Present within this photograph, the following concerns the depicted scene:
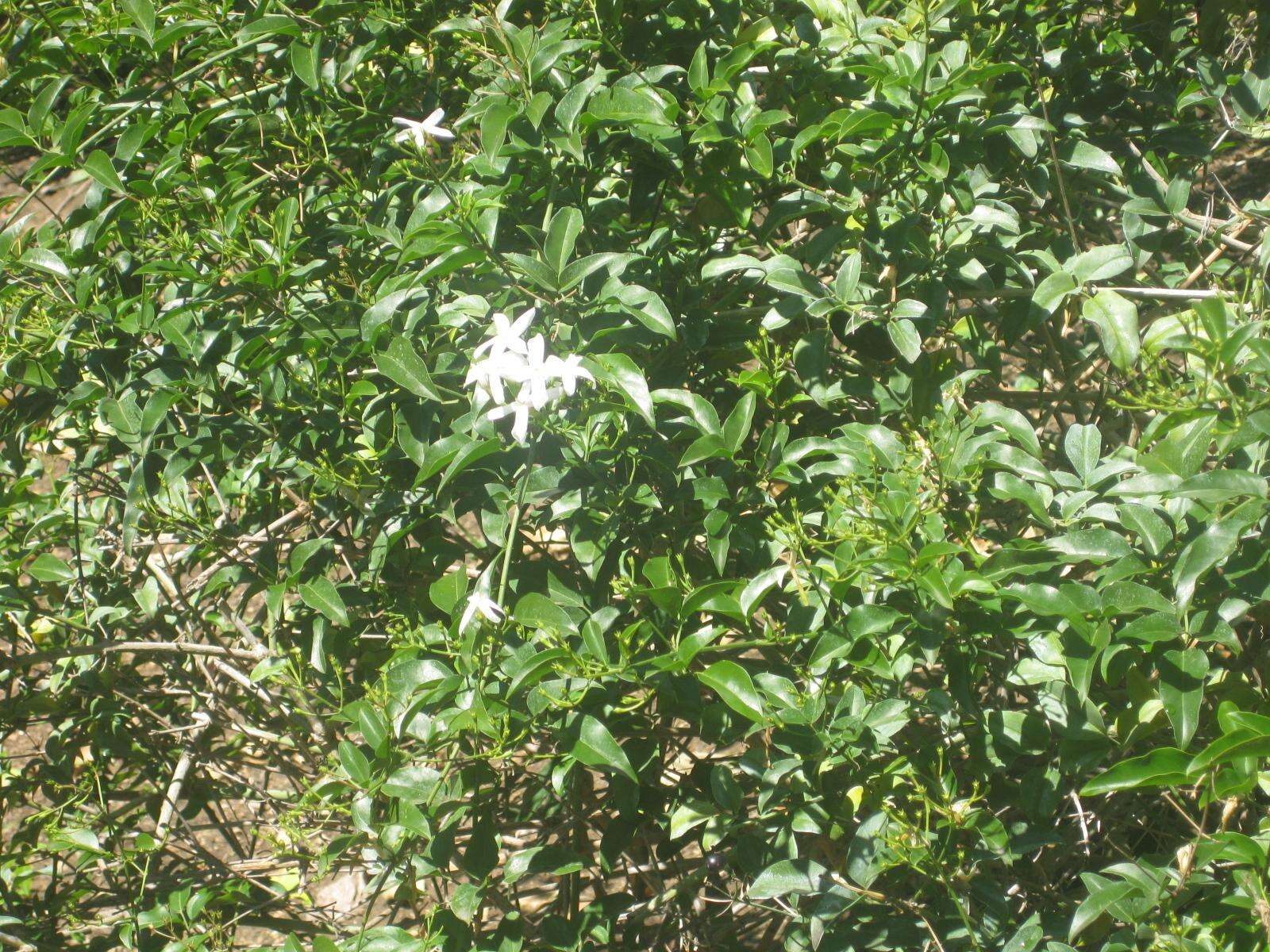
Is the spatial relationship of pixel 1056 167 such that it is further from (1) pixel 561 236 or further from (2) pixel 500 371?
(2) pixel 500 371

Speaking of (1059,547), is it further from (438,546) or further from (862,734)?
(438,546)

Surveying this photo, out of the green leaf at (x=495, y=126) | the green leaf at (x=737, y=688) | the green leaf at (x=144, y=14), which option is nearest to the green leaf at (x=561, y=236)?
the green leaf at (x=495, y=126)

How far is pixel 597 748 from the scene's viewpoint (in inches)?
51.9

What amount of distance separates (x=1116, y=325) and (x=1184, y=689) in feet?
1.62

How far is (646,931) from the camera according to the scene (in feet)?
6.40

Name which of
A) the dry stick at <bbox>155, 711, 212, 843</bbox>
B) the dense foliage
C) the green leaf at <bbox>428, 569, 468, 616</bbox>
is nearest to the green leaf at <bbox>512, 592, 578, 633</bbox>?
the dense foliage

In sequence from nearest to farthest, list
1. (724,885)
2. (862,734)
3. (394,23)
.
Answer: (862,734), (394,23), (724,885)

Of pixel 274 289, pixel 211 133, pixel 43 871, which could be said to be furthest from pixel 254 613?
pixel 274 289

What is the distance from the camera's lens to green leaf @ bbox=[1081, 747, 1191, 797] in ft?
3.89

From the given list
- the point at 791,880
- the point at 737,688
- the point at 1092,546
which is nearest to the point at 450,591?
the point at 737,688

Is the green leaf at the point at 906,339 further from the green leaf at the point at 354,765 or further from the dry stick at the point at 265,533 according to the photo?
the dry stick at the point at 265,533

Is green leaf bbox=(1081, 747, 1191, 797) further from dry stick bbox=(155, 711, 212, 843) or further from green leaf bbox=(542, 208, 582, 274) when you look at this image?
dry stick bbox=(155, 711, 212, 843)

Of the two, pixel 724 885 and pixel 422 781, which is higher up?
pixel 422 781

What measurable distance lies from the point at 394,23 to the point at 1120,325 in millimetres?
1162
